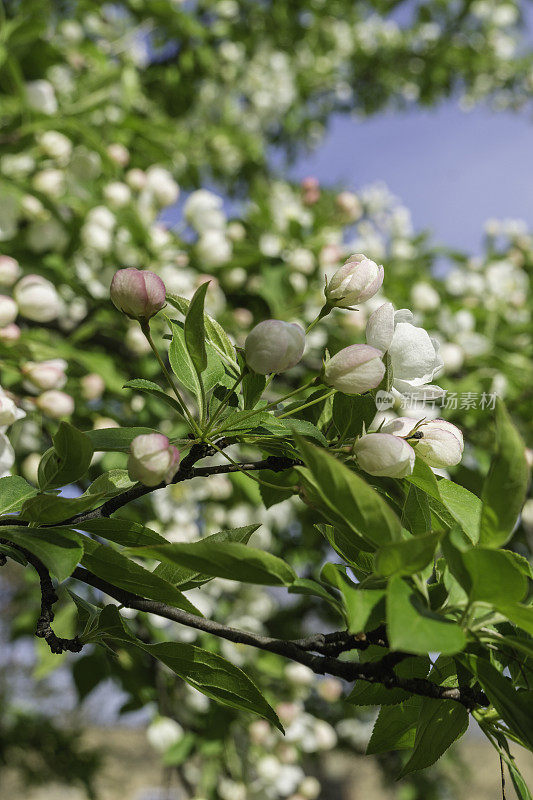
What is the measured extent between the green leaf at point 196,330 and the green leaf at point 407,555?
0.18 metres

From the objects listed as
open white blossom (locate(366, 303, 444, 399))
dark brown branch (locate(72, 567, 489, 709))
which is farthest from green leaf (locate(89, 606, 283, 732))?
open white blossom (locate(366, 303, 444, 399))

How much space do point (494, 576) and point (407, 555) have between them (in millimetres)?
49

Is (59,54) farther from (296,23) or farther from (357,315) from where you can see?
(296,23)

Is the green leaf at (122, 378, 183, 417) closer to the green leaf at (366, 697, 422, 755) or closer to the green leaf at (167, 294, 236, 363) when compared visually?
the green leaf at (167, 294, 236, 363)

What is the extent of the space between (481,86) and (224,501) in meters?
3.61

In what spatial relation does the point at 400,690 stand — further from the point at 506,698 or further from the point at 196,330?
the point at 196,330

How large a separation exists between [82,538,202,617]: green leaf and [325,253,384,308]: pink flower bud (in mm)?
246

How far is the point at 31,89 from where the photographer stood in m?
1.48

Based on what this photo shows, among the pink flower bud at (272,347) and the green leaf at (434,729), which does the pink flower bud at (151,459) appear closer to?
the pink flower bud at (272,347)

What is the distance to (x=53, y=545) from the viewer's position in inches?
17.2

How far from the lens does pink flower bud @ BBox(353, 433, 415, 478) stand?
0.45 m

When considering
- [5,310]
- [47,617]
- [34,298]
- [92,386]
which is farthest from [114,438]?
[92,386]

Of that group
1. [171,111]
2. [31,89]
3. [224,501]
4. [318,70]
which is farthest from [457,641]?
[318,70]

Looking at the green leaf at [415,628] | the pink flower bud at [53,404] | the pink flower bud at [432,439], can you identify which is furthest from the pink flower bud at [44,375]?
the green leaf at [415,628]
